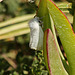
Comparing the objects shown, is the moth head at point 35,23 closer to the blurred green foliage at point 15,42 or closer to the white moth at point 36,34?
the white moth at point 36,34

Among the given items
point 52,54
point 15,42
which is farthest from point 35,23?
point 15,42

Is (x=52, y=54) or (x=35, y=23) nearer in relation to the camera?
(x=52, y=54)

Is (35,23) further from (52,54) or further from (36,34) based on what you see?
(52,54)

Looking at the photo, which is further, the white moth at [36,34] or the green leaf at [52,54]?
the white moth at [36,34]

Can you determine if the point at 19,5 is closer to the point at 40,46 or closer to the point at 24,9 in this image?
the point at 24,9

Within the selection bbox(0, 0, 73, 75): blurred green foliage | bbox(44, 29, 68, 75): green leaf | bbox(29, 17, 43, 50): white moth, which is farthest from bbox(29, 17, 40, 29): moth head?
bbox(0, 0, 73, 75): blurred green foliage

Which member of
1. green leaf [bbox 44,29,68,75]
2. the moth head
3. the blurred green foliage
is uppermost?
the moth head

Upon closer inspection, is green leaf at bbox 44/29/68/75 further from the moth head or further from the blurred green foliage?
the blurred green foliage

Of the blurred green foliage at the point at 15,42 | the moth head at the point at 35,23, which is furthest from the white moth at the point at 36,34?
the blurred green foliage at the point at 15,42

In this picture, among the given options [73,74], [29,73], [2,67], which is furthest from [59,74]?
[2,67]
